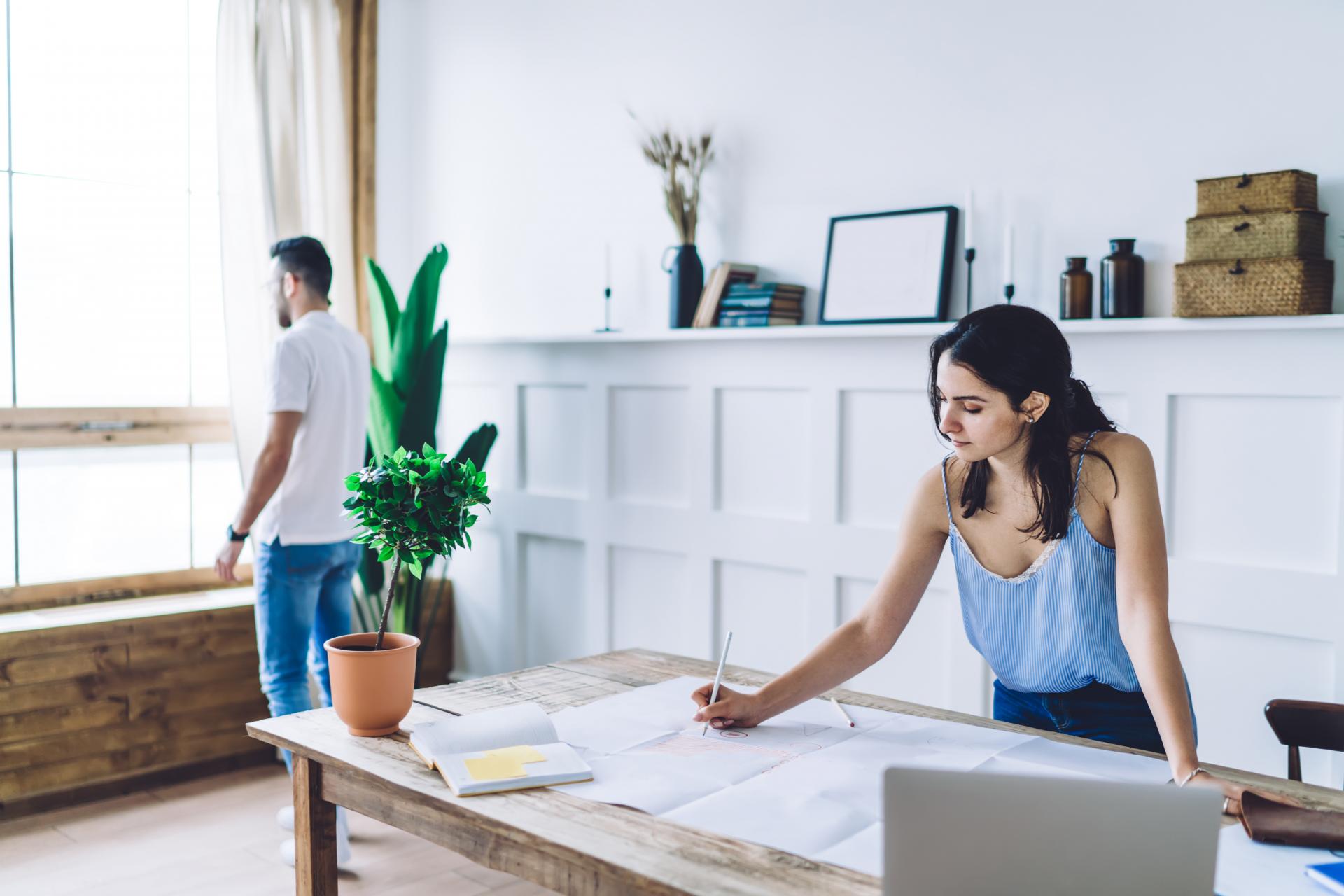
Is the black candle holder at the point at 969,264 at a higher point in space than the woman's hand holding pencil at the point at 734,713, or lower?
higher

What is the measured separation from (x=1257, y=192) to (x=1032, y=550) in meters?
1.04

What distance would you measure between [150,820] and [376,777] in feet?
7.19

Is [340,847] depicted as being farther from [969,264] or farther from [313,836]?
[969,264]

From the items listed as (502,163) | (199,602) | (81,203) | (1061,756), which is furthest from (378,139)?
(1061,756)

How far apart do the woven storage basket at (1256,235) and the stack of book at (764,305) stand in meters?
1.08

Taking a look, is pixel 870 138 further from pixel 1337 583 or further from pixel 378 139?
pixel 378 139

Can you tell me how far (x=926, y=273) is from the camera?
291cm

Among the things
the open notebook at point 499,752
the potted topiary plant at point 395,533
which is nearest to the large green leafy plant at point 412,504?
the potted topiary plant at point 395,533

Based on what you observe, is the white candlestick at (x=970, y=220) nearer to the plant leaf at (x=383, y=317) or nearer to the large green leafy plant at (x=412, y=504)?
the large green leafy plant at (x=412, y=504)

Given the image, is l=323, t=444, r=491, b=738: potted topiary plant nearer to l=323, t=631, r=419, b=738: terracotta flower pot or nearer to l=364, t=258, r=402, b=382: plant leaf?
l=323, t=631, r=419, b=738: terracotta flower pot

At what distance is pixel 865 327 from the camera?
291cm

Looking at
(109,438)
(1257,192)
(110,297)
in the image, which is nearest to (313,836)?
(1257,192)

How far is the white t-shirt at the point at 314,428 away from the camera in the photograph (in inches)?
116

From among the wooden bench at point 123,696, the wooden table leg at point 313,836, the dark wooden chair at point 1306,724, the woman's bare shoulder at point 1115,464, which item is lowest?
the wooden bench at point 123,696
